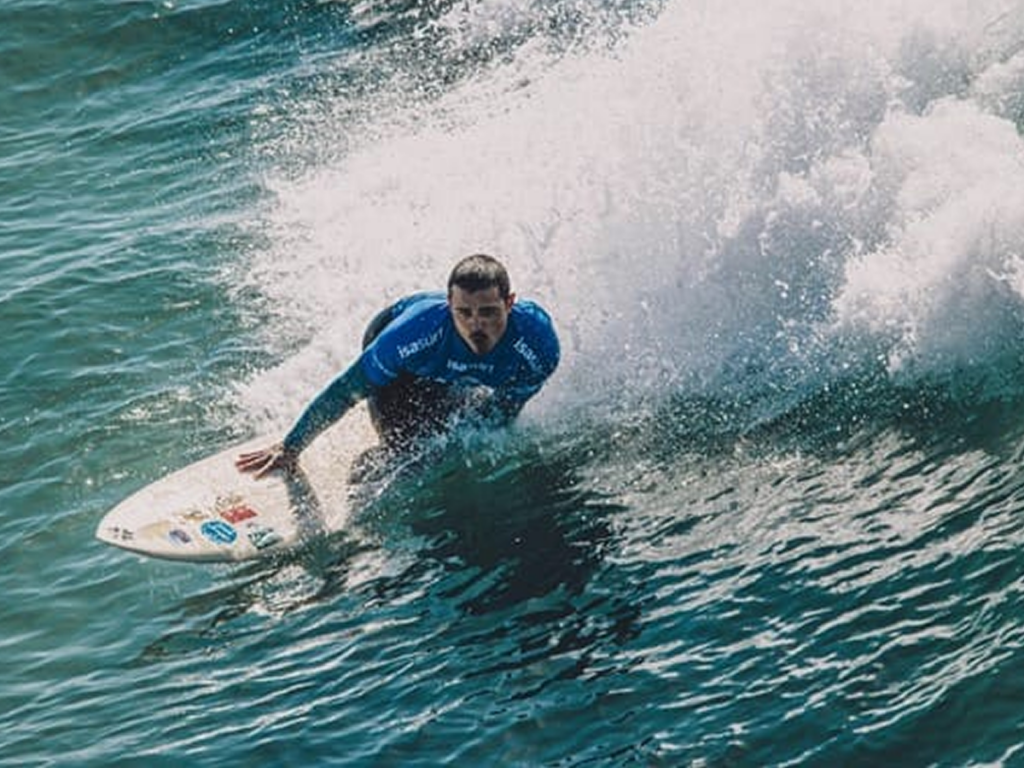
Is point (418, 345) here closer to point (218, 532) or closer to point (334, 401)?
point (334, 401)

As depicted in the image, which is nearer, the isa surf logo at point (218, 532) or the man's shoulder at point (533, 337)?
the man's shoulder at point (533, 337)

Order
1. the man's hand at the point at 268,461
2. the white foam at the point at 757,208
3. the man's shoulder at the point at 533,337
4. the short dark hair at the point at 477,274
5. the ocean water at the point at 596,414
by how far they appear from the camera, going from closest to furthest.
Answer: the ocean water at the point at 596,414
the short dark hair at the point at 477,274
the man's shoulder at the point at 533,337
the man's hand at the point at 268,461
the white foam at the point at 757,208

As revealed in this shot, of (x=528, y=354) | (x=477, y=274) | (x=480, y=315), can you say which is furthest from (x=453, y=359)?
(x=477, y=274)

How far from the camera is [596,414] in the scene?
36.3 ft

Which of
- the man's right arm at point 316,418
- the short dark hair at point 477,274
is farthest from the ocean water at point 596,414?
the short dark hair at point 477,274

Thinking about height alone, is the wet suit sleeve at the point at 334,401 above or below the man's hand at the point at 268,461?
above

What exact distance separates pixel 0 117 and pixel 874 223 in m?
11.1

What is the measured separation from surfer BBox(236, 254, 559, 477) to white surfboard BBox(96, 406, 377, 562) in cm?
19

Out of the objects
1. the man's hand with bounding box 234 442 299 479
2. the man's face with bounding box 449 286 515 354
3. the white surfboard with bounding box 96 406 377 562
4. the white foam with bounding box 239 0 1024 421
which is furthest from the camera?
the white foam with bounding box 239 0 1024 421

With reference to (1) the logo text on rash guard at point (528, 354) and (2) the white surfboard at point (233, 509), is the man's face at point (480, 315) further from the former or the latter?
(2) the white surfboard at point (233, 509)

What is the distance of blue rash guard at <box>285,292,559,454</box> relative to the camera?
991 cm

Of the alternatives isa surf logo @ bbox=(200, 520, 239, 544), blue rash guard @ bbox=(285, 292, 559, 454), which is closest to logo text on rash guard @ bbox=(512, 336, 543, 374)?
blue rash guard @ bbox=(285, 292, 559, 454)

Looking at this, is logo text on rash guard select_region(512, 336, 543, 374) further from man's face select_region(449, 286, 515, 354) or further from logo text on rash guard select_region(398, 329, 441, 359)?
logo text on rash guard select_region(398, 329, 441, 359)

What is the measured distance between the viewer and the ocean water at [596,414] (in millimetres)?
7961
